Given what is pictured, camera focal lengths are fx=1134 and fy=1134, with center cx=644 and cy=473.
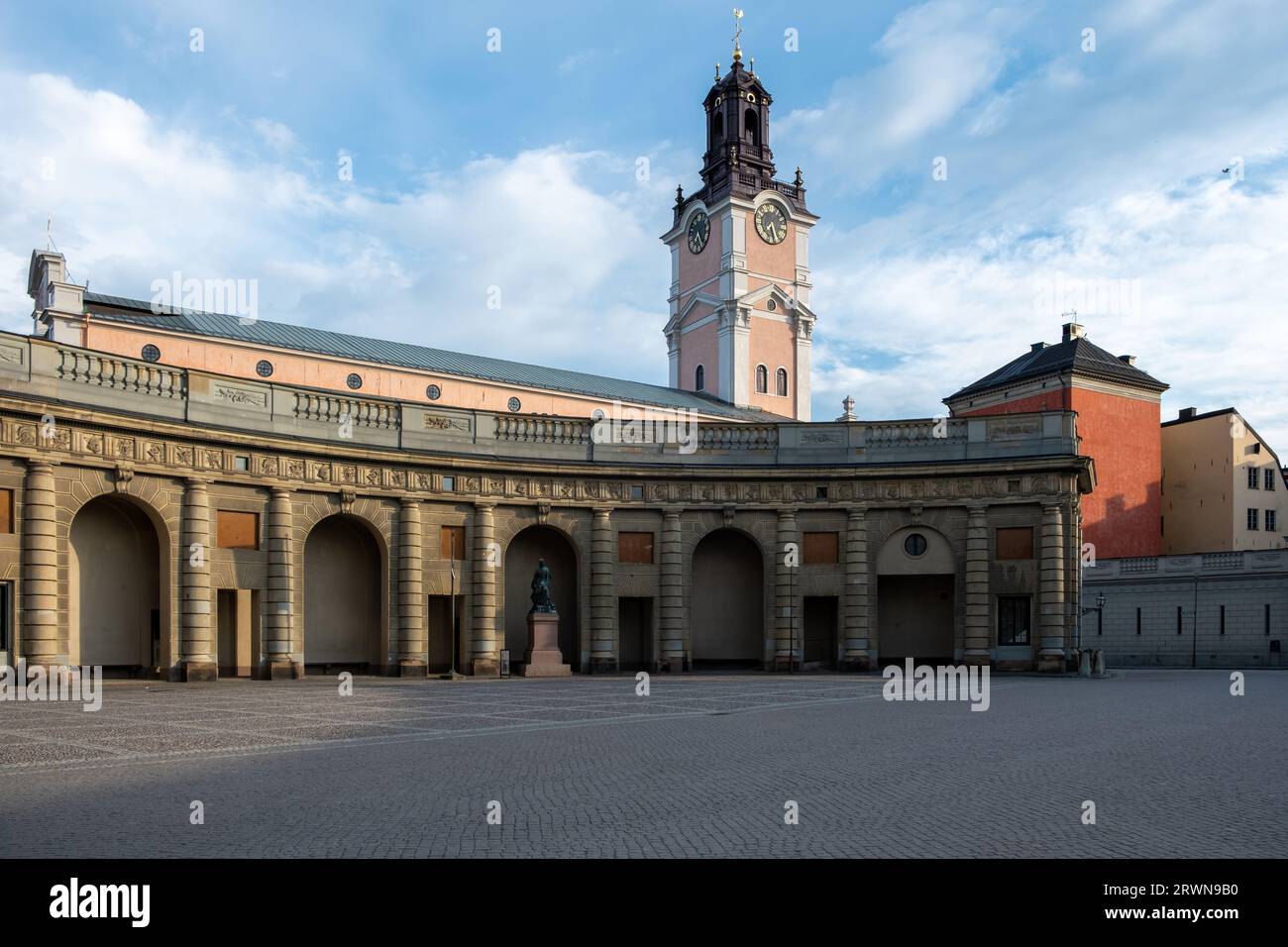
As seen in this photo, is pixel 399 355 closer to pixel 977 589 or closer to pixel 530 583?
pixel 530 583

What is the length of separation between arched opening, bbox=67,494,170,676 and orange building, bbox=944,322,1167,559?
5270cm

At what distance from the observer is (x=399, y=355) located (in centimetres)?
5888

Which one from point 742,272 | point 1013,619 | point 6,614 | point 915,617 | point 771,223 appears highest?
point 771,223

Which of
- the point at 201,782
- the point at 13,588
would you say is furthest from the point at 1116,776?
the point at 13,588

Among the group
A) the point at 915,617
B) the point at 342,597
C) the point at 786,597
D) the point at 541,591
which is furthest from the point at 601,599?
the point at 915,617

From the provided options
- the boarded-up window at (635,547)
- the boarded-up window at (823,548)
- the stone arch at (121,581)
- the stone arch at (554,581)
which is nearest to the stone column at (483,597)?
the stone arch at (554,581)

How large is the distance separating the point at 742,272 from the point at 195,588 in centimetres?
5984

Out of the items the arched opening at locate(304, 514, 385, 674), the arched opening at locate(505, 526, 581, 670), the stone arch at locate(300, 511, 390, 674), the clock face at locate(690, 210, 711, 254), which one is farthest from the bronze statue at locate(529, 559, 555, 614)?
the clock face at locate(690, 210, 711, 254)

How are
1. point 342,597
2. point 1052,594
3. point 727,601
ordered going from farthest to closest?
point 727,601
point 1052,594
point 342,597

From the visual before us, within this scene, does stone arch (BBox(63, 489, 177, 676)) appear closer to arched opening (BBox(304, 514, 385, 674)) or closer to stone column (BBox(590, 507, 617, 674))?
arched opening (BBox(304, 514, 385, 674))

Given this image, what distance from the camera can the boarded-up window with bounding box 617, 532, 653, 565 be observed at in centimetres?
4031

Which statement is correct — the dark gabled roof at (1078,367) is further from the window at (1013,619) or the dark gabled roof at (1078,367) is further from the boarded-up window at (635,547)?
the boarded-up window at (635,547)

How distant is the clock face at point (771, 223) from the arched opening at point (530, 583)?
5185cm

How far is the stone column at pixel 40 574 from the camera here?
2750cm
